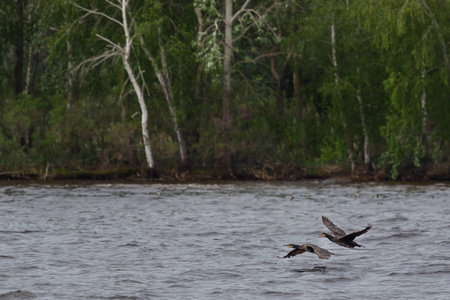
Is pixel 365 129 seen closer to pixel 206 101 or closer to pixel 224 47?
pixel 224 47

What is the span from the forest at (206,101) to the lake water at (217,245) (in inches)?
263

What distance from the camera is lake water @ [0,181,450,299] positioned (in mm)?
13031

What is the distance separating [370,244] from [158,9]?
75.3 feet

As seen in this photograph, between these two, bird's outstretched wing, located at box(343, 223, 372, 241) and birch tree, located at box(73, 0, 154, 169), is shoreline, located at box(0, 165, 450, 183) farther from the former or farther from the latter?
bird's outstretched wing, located at box(343, 223, 372, 241)

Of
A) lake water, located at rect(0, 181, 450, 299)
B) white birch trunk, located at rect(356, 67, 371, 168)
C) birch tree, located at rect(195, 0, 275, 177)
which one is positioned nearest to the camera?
lake water, located at rect(0, 181, 450, 299)

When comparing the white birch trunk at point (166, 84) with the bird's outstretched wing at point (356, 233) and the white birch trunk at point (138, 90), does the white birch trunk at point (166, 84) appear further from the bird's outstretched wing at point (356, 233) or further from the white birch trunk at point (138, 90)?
the bird's outstretched wing at point (356, 233)

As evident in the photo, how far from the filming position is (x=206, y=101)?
142ft

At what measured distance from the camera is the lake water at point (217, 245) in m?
13.0

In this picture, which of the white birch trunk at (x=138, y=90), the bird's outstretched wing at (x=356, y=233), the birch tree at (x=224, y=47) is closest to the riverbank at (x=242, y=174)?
the white birch trunk at (x=138, y=90)

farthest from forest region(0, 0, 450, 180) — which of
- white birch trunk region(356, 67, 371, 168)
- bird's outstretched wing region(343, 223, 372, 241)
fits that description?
bird's outstretched wing region(343, 223, 372, 241)

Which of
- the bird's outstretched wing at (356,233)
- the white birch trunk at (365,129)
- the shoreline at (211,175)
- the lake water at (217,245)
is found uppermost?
the white birch trunk at (365,129)

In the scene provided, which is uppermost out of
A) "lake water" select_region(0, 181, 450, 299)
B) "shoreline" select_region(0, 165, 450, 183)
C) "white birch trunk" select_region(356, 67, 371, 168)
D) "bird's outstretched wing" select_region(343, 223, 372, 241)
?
"white birch trunk" select_region(356, 67, 371, 168)

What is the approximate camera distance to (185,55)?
1587 inches

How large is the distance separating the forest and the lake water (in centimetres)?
669
